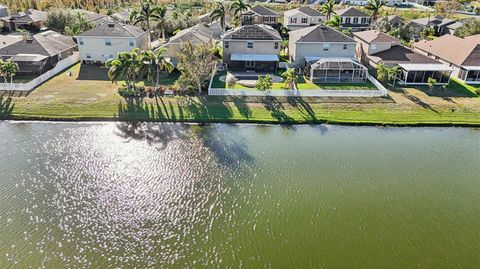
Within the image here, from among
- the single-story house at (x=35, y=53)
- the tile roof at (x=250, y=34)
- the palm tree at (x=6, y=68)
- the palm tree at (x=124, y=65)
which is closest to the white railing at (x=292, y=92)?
the palm tree at (x=124, y=65)

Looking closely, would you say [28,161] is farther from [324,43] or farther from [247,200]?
[324,43]

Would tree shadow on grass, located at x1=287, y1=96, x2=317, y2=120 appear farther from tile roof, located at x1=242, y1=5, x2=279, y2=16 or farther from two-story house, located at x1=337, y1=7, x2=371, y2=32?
two-story house, located at x1=337, y1=7, x2=371, y2=32

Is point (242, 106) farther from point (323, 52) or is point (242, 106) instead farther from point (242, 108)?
point (323, 52)

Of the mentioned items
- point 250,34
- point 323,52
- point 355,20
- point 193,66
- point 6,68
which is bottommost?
point 6,68

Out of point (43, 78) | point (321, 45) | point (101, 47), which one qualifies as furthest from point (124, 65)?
point (321, 45)

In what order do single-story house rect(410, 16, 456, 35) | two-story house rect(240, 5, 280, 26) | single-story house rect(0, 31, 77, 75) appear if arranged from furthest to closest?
1. single-story house rect(410, 16, 456, 35)
2. two-story house rect(240, 5, 280, 26)
3. single-story house rect(0, 31, 77, 75)

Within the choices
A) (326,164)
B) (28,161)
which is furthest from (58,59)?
(326,164)

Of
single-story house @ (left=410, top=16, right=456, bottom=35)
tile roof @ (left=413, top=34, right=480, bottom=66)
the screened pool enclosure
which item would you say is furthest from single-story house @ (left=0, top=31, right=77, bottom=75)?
single-story house @ (left=410, top=16, right=456, bottom=35)
